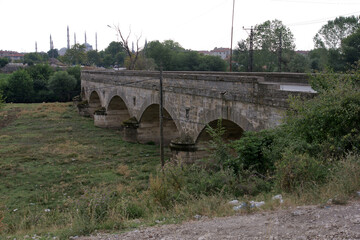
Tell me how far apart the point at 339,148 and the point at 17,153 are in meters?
14.8

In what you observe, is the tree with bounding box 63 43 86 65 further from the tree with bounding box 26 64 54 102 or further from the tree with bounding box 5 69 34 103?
the tree with bounding box 5 69 34 103

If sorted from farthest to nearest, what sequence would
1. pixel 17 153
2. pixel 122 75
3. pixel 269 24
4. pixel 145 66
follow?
1. pixel 145 66
2. pixel 269 24
3. pixel 122 75
4. pixel 17 153

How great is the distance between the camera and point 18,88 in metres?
44.8

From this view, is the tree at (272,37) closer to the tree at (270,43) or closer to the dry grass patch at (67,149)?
the tree at (270,43)

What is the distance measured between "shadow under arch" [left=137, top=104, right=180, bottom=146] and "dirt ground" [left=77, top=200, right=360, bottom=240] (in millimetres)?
14552

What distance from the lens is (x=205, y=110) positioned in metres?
12.3

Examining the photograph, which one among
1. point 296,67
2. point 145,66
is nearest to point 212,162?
point 296,67

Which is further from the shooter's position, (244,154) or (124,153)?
(124,153)

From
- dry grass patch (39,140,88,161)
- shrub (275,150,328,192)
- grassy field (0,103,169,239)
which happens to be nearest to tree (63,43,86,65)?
grassy field (0,103,169,239)

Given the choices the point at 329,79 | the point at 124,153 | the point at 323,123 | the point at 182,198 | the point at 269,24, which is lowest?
the point at 124,153

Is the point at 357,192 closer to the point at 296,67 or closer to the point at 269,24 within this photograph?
the point at 296,67

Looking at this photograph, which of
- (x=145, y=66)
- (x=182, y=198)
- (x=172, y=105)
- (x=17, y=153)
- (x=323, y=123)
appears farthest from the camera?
(x=145, y=66)

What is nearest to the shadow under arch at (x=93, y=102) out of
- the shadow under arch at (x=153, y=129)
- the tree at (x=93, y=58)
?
the shadow under arch at (x=153, y=129)

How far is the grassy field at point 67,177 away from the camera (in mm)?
5953
